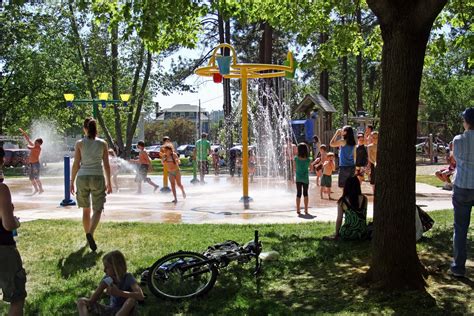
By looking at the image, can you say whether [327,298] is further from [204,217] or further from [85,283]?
[204,217]

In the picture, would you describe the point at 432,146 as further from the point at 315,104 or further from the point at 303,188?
the point at 303,188

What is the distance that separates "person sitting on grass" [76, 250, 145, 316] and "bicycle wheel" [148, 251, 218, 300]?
109 centimetres

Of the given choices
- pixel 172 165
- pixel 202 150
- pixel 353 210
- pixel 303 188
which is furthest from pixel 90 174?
pixel 202 150

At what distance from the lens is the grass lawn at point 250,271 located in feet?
16.4

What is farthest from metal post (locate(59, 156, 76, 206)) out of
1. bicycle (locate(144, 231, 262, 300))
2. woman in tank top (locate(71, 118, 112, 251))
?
bicycle (locate(144, 231, 262, 300))

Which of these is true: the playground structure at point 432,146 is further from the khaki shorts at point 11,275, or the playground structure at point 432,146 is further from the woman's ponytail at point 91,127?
the khaki shorts at point 11,275

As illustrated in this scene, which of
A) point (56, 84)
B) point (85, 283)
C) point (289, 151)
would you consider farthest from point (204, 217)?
point (56, 84)

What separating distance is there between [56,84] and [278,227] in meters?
34.5

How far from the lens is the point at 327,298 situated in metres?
5.26

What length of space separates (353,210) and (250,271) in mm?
2021

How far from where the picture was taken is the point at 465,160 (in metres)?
5.61

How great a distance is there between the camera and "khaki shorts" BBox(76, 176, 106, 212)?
303 inches

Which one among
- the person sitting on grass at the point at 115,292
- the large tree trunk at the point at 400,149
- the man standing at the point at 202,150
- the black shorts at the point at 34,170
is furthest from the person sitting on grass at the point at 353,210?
the man standing at the point at 202,150

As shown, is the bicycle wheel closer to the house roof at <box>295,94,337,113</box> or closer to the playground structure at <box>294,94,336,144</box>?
the playground structure at <box>294,94,336,144</box>
